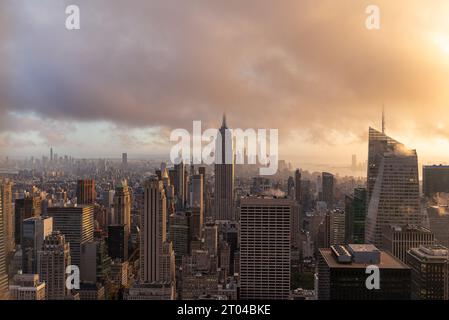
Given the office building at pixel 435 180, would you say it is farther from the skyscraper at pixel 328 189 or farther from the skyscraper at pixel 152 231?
the skyscraper at pixel 152 231

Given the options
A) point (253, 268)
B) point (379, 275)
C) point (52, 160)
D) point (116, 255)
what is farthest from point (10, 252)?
point (379, 275)

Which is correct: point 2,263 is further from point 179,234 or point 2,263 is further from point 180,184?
point 179,234

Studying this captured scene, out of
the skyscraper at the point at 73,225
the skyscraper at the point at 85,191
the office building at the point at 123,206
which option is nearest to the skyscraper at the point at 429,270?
the office building at the point at 123,206

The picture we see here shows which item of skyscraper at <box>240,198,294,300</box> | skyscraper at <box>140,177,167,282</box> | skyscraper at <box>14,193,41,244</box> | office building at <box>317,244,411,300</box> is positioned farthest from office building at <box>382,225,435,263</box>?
skyscraper at <box>14,193,41,244</box>

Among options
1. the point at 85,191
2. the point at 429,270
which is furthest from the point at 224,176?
the point at 429,270

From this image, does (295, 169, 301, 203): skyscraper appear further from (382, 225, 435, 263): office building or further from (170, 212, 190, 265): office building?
(170, 212, 190, 265): office building

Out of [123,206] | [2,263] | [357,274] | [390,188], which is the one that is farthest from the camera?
[123,206]
